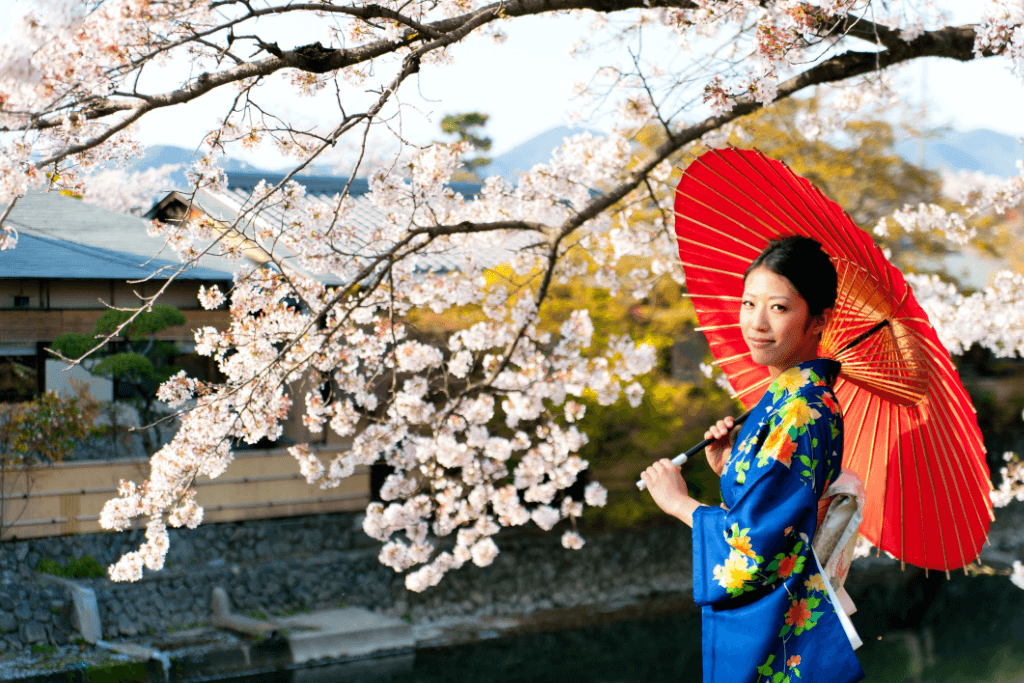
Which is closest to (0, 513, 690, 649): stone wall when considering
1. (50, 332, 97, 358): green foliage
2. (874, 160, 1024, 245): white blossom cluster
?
(50, 332, 97, 358): green foliage

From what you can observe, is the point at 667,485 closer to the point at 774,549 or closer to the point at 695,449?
the point at 695,449

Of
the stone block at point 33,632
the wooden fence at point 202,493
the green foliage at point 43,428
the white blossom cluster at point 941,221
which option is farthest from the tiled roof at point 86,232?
the white blossom cluster at point 941,221

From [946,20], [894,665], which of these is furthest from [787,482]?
[894,665]

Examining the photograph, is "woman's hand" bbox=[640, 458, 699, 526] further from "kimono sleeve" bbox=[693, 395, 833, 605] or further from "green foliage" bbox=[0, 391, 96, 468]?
"green foliage" bbox=[0, 391, 96, 468]

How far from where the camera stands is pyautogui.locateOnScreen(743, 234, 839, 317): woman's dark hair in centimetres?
178

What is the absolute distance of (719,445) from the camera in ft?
6.80

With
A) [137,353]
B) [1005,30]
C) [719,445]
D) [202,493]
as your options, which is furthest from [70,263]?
[1005,30]

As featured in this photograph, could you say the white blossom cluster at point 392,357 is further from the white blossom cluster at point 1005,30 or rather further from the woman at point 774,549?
the white blossom cluster at point 1005,30

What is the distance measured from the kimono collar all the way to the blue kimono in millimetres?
50

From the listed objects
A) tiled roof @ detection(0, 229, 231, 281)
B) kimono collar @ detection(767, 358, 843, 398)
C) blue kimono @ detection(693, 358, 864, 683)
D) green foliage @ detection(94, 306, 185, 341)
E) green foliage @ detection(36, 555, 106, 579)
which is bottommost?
green foliage @ detection(36, 555, 106, 579)

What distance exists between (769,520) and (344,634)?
6.45 meters

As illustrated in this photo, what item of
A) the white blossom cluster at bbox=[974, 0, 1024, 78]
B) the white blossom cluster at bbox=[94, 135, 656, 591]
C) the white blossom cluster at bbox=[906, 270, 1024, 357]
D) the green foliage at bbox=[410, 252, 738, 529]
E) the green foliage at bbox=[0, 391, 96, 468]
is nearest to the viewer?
the white blossom cluster at bbox=[974, 0, 1024, 78]

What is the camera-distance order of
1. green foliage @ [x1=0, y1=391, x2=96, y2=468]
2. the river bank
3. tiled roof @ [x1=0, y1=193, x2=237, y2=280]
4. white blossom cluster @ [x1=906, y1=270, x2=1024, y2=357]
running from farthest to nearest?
tiled roof @ [x1=0, y1=193, x2=237, y2=280] < green foliage @ [x1=0, y1=391, x2=96, y2=468] < the river bank < white blossom cluster @ [x1=906, y1=270, x2=1024, y2=357]

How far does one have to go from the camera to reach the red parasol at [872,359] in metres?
1.94
